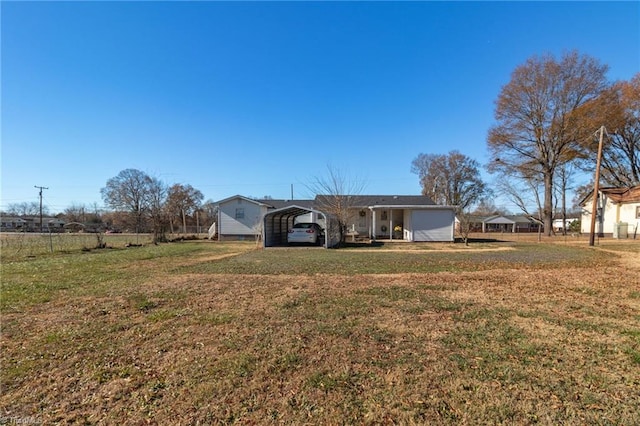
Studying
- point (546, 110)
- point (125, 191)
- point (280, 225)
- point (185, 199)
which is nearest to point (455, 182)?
point (546, 110)

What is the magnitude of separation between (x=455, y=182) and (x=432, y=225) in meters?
22.6

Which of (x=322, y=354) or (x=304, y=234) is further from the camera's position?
(x=304, y=234)

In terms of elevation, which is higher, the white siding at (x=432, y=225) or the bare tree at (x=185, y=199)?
the bare tree at (x=185, y=199)

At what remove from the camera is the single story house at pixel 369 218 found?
20.9 m

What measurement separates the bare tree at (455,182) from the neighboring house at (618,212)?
13.8 meters

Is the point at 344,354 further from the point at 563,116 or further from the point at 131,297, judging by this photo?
the point at 563,116

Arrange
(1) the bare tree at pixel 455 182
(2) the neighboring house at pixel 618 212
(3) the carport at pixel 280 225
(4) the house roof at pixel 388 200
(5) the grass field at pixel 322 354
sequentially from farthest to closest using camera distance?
(1) the bare tree at pixel 455 182 → (4) the house roof at pixel 388 200 → (2) the neighboring house at pixel 618 212 → (3) the carport at pixel 280 225 → (5) the grass field at pixel 322 354

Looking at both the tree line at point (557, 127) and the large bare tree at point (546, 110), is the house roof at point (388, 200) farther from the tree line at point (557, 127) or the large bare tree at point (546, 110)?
the large bare tree at point (546, 110)

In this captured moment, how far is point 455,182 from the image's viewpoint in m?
40.5

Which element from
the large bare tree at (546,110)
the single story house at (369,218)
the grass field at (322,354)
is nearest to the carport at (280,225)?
the single story house at (369,218)

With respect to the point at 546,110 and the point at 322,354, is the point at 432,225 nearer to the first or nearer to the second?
the point at 546,110

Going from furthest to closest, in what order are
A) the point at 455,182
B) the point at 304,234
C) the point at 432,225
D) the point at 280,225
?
the point at 455,182 → the point at 432,225 → the point at 280,225 → the point at 304,234

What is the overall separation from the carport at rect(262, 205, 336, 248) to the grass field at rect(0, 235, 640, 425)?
9452mm

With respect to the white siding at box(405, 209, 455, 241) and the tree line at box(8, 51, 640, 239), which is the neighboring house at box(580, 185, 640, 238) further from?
the white siding at box(405, 209, 455, 241)
